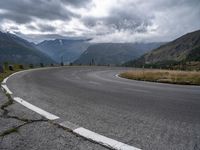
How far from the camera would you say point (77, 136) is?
12.3 ft

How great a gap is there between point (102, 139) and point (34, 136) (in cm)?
118

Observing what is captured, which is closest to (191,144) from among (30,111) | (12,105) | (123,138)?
(123,138)

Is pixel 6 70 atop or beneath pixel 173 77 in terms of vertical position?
atop

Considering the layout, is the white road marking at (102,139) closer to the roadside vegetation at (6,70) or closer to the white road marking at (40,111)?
the white road marking at (40,111)

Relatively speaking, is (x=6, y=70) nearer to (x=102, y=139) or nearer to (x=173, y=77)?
(x=173, y=77)

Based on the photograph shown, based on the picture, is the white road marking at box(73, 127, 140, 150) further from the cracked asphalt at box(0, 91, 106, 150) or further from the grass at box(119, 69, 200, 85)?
the grass at box(119, 69, 200, 85)

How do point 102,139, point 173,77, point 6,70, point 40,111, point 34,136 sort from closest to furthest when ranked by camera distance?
point 102,139 → point 34,136 → point 40,111 → point 173,77 → point 6,70

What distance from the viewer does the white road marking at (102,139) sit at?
330cm

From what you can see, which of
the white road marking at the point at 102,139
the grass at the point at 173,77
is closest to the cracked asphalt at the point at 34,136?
the white road marking at the point at 102,139

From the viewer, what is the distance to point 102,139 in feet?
11.9

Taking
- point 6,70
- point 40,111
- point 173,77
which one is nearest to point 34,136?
point 40,111

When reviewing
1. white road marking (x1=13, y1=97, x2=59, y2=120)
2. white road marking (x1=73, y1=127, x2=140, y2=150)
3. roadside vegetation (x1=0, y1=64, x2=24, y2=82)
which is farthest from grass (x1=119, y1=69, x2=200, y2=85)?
white road marking (x1=73, y1=127, x2=140, y2=150)

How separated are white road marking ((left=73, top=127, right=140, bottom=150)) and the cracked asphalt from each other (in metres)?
0.13

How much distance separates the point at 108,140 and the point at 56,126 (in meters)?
1.23
